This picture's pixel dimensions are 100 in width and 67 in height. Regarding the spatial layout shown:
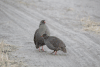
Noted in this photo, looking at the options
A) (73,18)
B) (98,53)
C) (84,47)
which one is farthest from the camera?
(73,18)

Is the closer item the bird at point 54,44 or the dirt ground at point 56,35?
the dirt ground at point 56,35

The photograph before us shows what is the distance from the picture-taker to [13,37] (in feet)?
31.8

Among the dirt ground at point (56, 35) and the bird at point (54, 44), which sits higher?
the bird at point (54, 44)

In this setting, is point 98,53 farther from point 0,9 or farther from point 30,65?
point 0,9

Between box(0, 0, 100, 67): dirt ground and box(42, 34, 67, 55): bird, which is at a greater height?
box(42, 34, 67, 55): bird

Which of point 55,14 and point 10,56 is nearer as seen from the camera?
point 10,56

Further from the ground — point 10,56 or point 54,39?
point 54,39

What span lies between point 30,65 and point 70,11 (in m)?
12.9

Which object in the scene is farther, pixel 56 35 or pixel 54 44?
pixel 56 35

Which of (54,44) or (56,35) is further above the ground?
(54,44)

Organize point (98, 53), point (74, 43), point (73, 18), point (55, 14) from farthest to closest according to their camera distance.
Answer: point (55, 14)
point (73, 18)
point (74, 43)
point (98, 53)

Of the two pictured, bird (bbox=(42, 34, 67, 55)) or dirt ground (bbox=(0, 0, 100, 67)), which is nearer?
dirt ground (bbox=(0, 0, 100, 67))

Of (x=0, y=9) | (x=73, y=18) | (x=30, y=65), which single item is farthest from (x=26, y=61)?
(x=0, y=9)

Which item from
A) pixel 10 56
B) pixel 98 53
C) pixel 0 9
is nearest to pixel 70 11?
pixel 0 9
